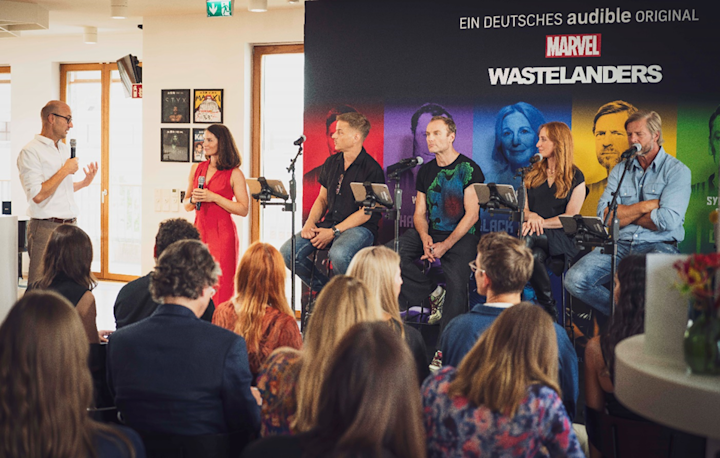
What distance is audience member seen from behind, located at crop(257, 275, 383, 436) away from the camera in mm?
1947

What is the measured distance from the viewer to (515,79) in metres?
5.51

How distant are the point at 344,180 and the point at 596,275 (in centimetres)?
218

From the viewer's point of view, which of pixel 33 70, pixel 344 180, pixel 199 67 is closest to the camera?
pixel 344 180

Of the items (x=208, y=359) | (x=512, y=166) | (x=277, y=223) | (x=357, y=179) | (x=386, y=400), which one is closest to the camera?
(x=386, y=400)

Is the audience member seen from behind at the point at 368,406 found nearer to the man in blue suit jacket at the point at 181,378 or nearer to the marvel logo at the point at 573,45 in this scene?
the man in blue suit jacket at the point at 181,378

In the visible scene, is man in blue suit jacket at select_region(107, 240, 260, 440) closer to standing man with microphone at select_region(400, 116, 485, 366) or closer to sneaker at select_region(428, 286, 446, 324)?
standing man with microphone at select_region(400, 116, 485, 366)

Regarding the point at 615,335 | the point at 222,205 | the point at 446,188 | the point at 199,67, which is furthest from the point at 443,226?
the point at 199,67

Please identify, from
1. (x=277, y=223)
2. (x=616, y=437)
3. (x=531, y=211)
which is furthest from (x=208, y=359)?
(x=277, y=223)

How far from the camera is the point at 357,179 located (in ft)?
19.5

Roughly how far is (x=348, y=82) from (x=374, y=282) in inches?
139

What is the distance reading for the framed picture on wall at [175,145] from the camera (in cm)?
765

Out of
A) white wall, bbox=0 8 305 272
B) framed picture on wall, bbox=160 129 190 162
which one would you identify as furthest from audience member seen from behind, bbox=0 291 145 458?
framed picture on wall, bbox=160 129 190 162

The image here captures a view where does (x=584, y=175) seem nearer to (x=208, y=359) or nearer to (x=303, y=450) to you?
(x=208, y=359)

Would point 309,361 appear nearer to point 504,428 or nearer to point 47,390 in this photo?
point 504,428
